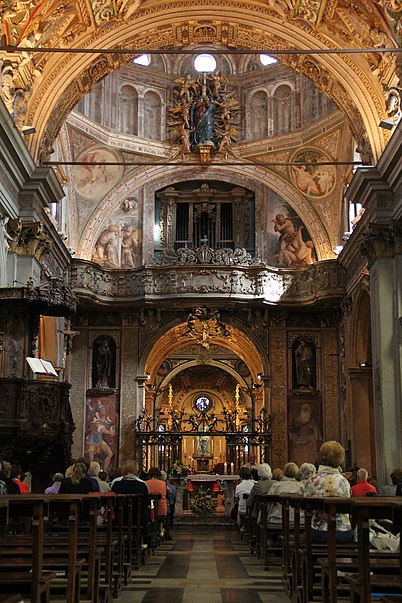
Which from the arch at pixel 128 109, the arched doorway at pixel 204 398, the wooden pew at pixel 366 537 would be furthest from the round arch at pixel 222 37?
the wooden pew at pixel 366 537

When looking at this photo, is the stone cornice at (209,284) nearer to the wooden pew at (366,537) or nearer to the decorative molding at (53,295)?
the decorative molding at (53,295)

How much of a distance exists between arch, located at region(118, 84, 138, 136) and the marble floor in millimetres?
16629

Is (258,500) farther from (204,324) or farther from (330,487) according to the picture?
(204,324)

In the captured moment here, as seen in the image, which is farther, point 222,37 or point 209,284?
point 209,284

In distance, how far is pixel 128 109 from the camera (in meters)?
29.0

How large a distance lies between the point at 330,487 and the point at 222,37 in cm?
1494

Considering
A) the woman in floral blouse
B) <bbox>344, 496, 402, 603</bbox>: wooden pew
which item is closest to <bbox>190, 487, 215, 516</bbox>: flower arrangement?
the woman in floral blouse

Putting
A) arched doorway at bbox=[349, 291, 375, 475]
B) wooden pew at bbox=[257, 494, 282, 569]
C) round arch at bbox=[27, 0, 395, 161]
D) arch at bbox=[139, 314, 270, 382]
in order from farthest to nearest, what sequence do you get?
arch at bbox=[139, 314, 270, 382] → arched doorway at bbox=[349, 291, 375, 475] → round arch at bbox=[27, 0, 395, 161] → wooden pew at bbox=[257, 494, 282, 569]

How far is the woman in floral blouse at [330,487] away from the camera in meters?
7.77

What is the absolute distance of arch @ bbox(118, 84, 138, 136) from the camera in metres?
28.7

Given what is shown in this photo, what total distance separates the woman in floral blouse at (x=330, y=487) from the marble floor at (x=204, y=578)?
3.30 feet

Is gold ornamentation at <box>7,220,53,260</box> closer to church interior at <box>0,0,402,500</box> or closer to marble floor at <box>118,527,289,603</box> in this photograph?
church interior at <box>0,0,402,500</box>

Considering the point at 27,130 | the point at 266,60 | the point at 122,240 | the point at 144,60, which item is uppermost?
the point at 144,60

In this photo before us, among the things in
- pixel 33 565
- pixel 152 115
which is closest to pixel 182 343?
pixel 152 115
